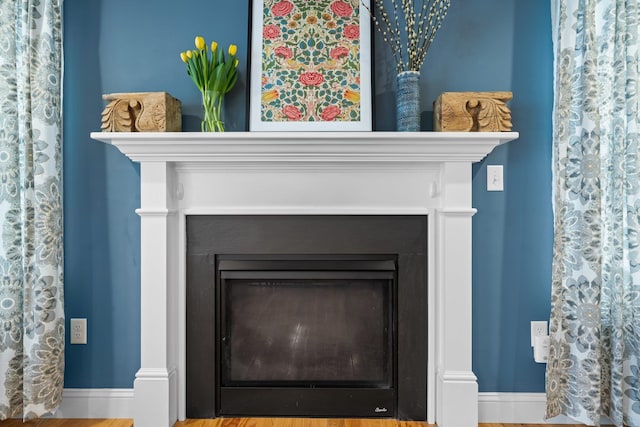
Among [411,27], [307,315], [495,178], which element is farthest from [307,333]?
[411,27]

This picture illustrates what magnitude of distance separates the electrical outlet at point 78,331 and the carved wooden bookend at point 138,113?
36.4 inches

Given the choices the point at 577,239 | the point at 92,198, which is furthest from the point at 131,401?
the point at 577,239

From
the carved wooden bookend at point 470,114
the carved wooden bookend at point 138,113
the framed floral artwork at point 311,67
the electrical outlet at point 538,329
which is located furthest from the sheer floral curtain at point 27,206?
the electrical outlet at point 538,329

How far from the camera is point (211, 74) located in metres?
2.05

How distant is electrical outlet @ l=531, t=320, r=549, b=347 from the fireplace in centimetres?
51

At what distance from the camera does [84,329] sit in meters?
2.21

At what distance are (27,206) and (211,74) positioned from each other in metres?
0.98

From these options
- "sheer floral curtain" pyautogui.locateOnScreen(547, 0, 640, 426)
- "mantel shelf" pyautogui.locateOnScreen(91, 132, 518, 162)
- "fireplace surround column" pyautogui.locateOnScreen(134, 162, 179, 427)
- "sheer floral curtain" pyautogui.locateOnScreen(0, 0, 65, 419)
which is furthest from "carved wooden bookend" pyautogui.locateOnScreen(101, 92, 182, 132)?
"sheer floral curtain" pyautogui.locateOnScreen(547, 0, 640, 426)

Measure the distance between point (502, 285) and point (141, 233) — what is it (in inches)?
65.8

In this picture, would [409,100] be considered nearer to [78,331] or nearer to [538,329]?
[538,329]

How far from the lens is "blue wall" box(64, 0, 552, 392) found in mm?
2168

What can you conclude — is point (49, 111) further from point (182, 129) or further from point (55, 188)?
point (182, 129)

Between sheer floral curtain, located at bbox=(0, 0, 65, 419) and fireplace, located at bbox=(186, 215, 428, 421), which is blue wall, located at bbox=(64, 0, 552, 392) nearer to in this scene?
sheer floral curtain, located at bbox=(0, 0, 65, 419)

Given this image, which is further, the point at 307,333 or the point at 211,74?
the point at 307,333
